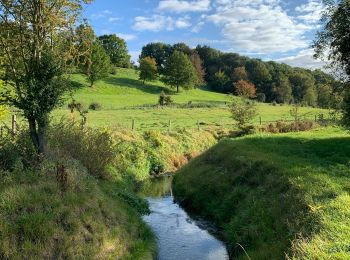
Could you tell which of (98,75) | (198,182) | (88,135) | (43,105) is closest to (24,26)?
(43,105)

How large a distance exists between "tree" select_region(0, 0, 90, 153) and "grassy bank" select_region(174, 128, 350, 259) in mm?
9121

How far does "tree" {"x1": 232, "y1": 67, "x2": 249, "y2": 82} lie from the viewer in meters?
125

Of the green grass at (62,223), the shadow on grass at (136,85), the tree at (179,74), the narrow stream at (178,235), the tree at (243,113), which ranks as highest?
the tree at (179,74)

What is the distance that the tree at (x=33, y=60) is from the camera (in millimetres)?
15625

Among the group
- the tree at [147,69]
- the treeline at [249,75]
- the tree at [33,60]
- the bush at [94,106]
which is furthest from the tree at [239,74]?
the tree at [33,60]

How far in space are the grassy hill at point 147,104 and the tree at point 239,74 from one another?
1903cm

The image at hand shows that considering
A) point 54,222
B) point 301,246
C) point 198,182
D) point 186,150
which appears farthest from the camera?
point 186,150

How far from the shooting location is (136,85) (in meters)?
104

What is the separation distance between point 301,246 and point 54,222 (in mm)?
7333

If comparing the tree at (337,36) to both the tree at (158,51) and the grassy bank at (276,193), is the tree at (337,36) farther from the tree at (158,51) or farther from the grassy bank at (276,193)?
the tree at (158,51)

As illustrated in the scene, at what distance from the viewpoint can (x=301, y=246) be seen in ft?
32.9

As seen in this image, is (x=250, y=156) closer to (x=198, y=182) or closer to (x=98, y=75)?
(x=198, y=182)

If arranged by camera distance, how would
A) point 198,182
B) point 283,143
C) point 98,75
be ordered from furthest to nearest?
point 98,75
point 283,143
point 198,182

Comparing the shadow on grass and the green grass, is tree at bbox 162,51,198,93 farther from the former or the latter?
the green grass
